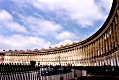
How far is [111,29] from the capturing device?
56562 mm

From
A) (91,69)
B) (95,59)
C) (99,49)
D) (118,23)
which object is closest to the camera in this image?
(91,69)

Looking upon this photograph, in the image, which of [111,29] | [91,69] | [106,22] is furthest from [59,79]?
[106,22]

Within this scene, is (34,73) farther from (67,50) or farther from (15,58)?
(15,58)

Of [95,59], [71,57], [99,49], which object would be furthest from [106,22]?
[71,57]

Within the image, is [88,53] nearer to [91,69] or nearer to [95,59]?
[95,59]

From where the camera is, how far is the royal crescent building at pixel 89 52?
5169 cm

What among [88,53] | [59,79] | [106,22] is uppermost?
[106,22]

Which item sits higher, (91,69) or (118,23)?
(118,23)

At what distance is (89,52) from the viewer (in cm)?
8750

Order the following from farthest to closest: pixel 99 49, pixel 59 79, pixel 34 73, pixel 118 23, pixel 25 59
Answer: pixel 25 59 → pixel 99 49 → pixel 118 23 → pixel 59 79 → pixel 34 73

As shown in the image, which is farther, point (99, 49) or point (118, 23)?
point (99, 49)

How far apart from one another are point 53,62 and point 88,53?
55243mm

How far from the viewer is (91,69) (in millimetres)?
33125

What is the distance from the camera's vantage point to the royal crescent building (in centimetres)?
5169
